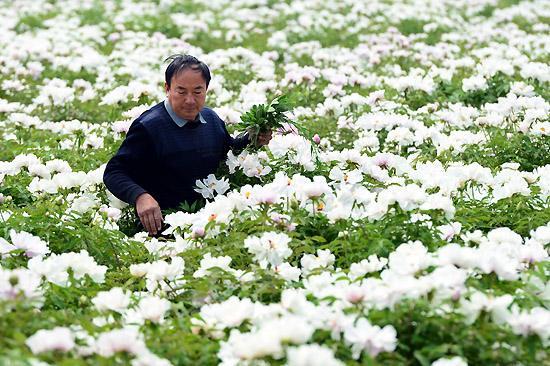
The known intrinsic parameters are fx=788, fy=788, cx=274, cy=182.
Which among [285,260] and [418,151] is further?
[418,151]

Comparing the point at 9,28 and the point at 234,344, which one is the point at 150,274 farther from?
the point at 9,28

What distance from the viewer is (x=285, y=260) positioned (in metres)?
3.33

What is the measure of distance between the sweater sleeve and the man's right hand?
0.55 ft

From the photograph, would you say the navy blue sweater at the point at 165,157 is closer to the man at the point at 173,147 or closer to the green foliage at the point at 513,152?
the man at the point at 173,147

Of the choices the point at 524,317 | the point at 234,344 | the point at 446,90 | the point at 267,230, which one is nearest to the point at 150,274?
the point at 267,230

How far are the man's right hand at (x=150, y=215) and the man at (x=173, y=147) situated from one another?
0.12 metres

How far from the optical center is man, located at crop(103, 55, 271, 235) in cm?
443

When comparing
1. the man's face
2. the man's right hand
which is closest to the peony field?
the man's right hand

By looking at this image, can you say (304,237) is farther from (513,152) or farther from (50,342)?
(513,152)

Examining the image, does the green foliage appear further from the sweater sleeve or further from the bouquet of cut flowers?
the sweater sleeve

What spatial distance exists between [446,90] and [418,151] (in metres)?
2.11

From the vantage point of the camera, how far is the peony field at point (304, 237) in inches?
94.8

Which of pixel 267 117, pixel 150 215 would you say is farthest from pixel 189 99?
pixel 150 215

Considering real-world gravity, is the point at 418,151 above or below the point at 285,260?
above
